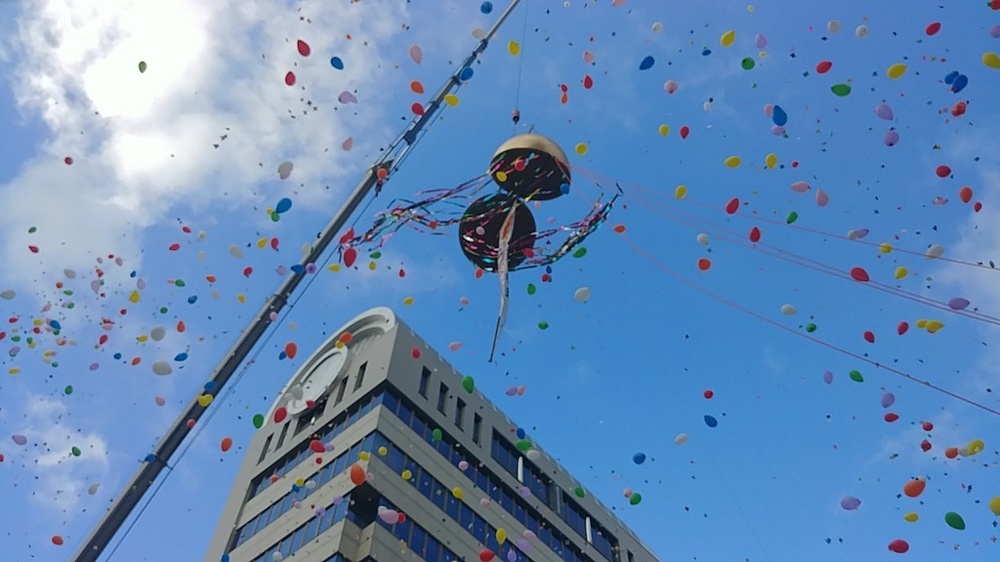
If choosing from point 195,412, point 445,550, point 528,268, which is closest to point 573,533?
point 445,550

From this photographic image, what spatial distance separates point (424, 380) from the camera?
85.8 ft

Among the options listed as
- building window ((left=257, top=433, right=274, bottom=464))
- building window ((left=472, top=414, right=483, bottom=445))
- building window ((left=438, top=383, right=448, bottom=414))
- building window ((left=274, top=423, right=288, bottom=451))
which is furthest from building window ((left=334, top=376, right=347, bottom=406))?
building window ((left=472, top=414, right=483, bottom=445))

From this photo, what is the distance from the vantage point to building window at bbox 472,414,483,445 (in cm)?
2644

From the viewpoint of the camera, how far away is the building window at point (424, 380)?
25.5 meters

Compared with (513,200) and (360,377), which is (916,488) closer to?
(513,200)

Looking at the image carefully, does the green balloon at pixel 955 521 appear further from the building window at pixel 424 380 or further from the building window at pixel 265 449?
the building window at pixel 265 449

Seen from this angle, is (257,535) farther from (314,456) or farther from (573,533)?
(573,533)

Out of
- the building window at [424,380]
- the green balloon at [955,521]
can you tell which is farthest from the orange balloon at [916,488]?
the building window at [424,380]

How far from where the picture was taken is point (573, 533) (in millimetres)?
28188

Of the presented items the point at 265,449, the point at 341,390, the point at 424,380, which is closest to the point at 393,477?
the point at 424,380

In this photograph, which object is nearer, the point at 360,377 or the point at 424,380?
the point at 360,377

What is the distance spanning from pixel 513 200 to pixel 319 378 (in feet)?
45.2

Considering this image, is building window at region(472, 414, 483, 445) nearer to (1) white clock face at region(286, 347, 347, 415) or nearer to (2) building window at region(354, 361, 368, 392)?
(2) building window at region(354, 361, 368, 392)

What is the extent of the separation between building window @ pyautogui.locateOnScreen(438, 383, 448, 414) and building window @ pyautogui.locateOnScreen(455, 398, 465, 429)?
498 millimetres
